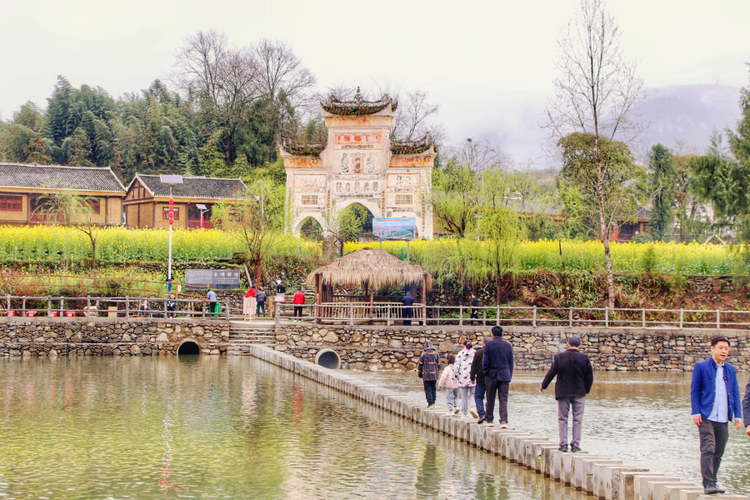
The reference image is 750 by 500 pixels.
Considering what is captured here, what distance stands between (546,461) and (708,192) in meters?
19.9

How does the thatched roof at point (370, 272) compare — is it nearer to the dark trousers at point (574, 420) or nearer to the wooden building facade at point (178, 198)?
the dark trousers at point (574, 420)

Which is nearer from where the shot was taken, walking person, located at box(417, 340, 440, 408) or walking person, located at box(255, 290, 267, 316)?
walking person, located at box(417, 340, 440, 408)

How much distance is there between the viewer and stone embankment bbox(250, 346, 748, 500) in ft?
24.8

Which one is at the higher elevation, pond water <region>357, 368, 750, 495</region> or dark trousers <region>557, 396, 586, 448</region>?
dark trousers <region>557, 396, 586, 448</region>

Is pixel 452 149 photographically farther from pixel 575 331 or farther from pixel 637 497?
pixel 637 497

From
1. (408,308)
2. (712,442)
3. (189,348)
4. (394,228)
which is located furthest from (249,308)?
(712,442)

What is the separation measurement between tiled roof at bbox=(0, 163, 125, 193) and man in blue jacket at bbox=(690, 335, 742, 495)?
4513 centimetres

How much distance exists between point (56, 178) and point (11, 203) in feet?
11.4

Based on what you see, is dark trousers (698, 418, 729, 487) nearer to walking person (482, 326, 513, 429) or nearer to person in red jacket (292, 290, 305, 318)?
walking person (482, 326, 513, 429)

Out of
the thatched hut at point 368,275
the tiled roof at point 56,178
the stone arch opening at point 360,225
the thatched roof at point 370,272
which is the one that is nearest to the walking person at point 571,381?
the thatched hut at point 368,275

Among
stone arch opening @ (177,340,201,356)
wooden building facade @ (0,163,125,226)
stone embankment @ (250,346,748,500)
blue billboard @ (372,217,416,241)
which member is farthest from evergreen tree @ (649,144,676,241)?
stone embankment @ (250,346,748,500)

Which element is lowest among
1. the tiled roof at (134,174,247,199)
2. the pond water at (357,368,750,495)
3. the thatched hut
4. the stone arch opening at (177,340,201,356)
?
the pond water at (357,368,750,495)

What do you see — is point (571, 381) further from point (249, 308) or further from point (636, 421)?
point (249, 308)

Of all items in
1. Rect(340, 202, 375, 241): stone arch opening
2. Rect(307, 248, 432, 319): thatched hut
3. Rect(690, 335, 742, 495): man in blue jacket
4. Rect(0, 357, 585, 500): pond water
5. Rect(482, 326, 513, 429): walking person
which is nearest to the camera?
Rect(690, 335, 742, 495): man in blue jacket
